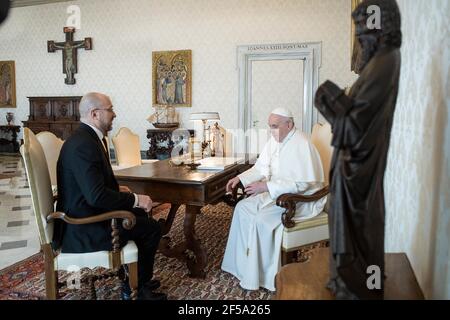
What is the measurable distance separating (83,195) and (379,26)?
1.87m

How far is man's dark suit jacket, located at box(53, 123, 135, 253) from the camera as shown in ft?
7.15

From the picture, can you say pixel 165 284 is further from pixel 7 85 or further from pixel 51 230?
pixel 7 85

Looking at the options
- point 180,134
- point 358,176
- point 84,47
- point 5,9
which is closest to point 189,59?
point 180,134

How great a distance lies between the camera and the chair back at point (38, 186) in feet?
7.04

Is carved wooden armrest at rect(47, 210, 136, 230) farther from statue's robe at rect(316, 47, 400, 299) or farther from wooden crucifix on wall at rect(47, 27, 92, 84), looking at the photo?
wooden crucifix on wall at rect(47, 27, 92, 84)

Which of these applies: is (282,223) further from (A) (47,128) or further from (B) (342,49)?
(A) (47,128)

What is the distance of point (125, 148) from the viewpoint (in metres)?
5.03

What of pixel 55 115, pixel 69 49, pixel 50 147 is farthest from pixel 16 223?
pixel 69 49

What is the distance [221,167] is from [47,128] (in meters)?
7.02

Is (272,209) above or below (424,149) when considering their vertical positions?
below

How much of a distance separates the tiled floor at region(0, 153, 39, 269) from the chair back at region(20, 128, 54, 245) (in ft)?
4.58

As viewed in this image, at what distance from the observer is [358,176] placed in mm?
952

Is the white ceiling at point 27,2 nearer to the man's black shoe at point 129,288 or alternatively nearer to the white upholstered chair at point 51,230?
the white upholstered chair at point 51,230

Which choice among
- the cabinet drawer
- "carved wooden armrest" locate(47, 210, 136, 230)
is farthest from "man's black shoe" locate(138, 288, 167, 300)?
the cabinet drawer
